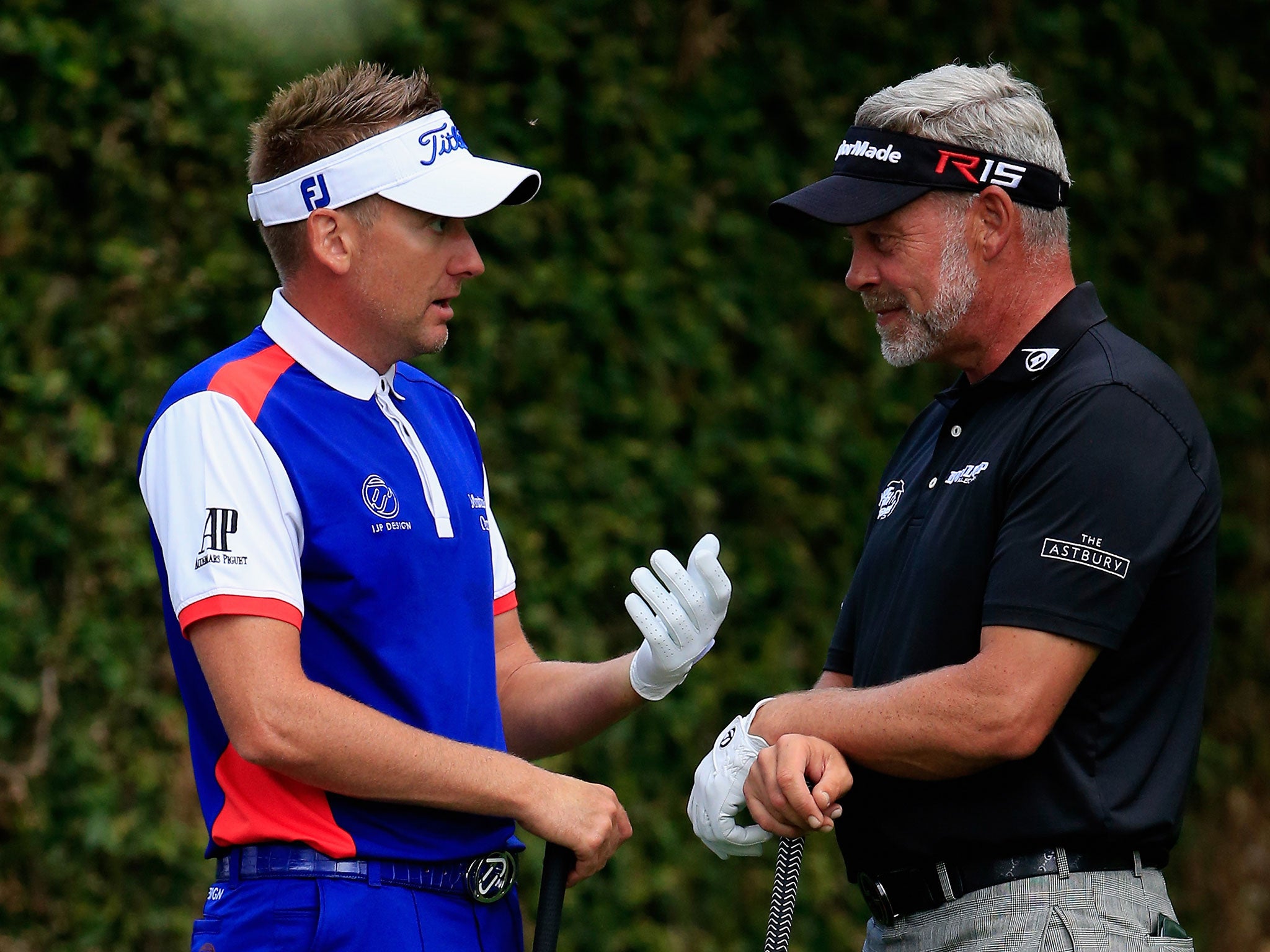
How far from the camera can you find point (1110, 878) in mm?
2535

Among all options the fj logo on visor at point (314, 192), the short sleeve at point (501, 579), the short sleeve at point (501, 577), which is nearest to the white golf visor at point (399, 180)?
the fj logo on visor at point (314, 192)

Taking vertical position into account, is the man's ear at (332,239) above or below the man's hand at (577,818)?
above

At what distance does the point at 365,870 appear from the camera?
244 cm

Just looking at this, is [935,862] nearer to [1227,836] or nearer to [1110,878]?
A: [1110,878]

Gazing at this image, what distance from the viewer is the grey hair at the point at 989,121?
281 cm

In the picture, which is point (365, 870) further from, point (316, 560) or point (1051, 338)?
point (1051, 338)

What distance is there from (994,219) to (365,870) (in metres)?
1.63

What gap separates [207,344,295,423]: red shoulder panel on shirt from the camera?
2.46m

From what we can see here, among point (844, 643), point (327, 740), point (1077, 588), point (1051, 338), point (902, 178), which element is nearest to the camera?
point (327, 740)

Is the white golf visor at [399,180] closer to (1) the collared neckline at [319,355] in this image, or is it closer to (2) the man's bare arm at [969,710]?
(1) the collared neckline at [319,355]

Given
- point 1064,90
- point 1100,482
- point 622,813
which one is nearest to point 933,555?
point 1100,482

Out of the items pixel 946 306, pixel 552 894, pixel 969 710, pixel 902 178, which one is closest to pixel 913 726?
pixel 969 710

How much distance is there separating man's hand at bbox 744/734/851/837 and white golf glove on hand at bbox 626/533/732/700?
0.81 feet

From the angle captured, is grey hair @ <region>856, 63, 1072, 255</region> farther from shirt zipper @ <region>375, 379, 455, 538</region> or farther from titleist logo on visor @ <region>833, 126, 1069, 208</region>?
shirt zipper @ <region>375, 379, 455, 538</region>
